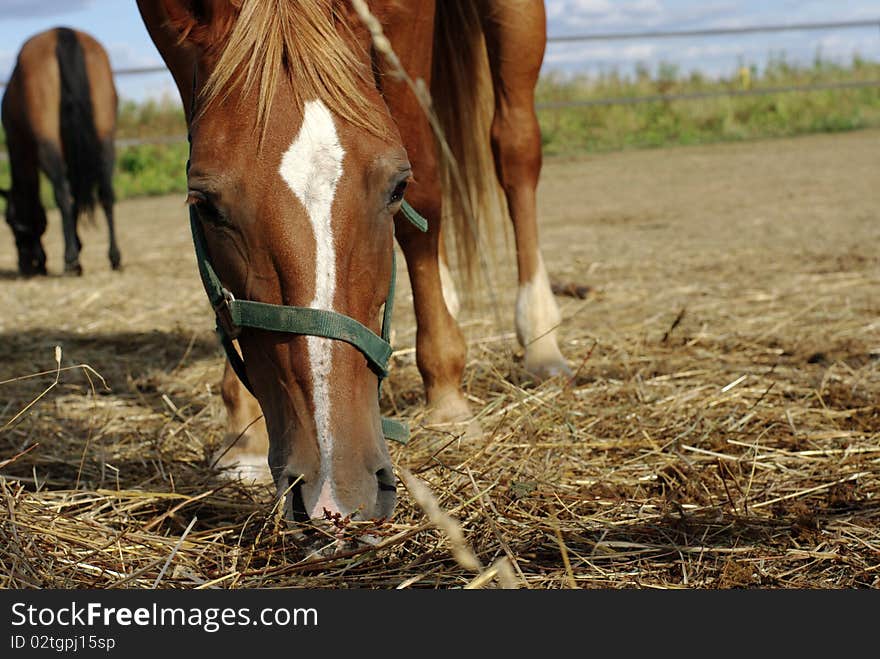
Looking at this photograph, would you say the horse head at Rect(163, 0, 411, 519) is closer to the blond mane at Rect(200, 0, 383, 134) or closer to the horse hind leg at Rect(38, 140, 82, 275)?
the blond mane at Rect(200, 0, 383, 134)

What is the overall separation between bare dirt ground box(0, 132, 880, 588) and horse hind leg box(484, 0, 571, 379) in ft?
0.48

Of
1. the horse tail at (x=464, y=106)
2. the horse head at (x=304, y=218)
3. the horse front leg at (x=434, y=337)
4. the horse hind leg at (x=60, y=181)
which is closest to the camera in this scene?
the horse head at (x=304, y=218)

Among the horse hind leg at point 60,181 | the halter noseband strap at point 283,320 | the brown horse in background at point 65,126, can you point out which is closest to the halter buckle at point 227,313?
the halter noseband strap at point 283,320

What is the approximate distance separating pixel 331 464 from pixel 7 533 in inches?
28.2

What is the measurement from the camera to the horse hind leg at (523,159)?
10.2ft

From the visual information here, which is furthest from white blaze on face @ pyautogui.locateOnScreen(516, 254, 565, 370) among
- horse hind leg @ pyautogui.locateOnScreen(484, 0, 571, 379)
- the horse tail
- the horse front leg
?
the horse front leg

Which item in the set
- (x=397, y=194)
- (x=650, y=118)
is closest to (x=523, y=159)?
(x=397, y=194)

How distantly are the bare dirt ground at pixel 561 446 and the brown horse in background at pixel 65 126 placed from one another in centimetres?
173

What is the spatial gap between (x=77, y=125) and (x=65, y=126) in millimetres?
94

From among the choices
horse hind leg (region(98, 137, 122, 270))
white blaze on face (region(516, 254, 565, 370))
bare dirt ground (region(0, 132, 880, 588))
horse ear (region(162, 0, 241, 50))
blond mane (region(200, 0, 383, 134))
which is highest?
horse ear (region(162, 0, 241, 50))

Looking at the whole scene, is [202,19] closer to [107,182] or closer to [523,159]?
[523,159]

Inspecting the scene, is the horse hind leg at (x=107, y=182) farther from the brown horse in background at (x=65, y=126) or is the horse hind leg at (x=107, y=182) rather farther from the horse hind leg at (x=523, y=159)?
the horse hind leg at (x=523, y=159)

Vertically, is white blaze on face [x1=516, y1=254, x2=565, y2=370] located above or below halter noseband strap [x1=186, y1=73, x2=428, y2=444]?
below

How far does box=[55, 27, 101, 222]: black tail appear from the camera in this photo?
7.03 metres
